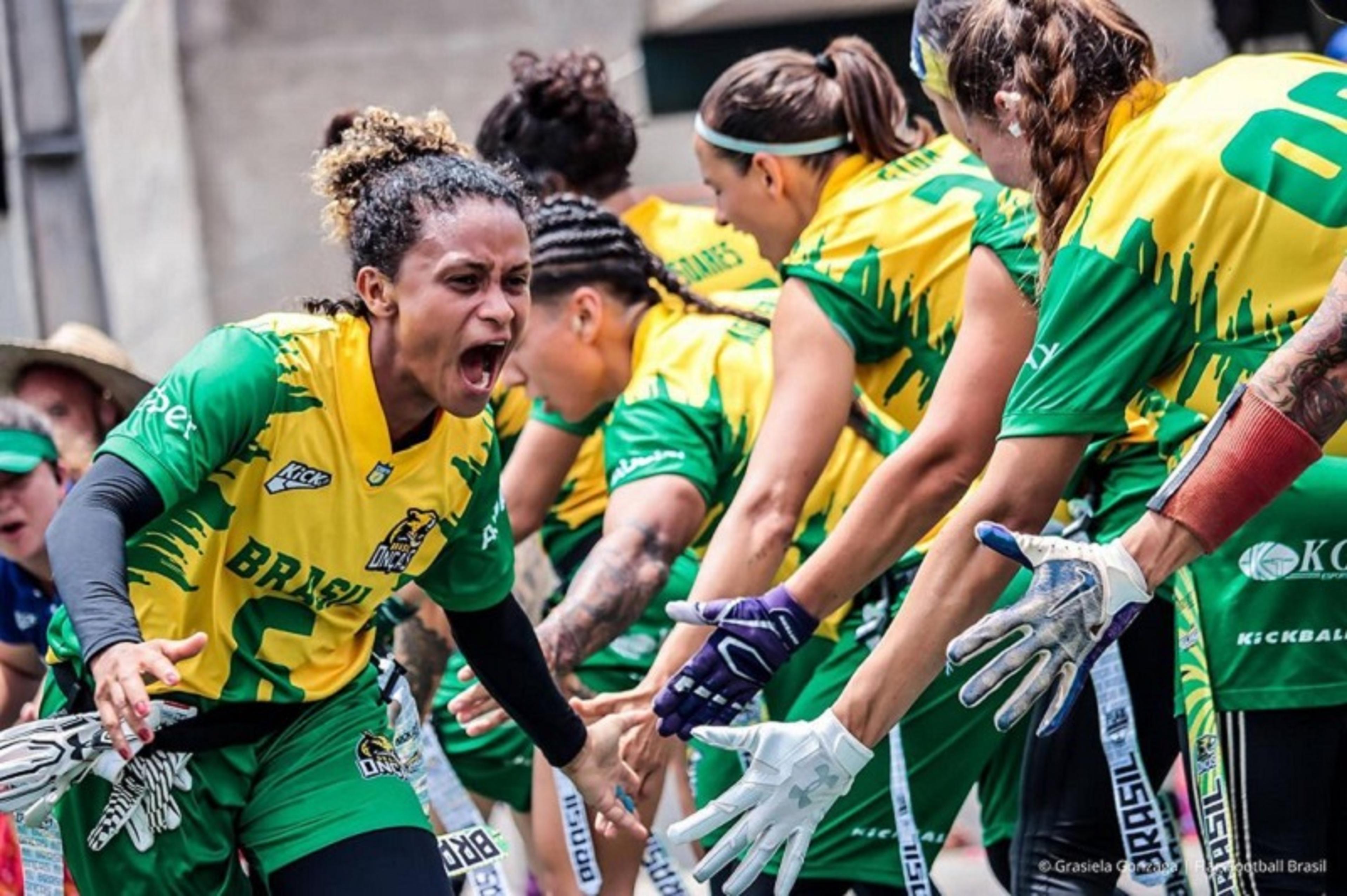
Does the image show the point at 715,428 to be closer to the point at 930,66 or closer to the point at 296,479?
the point at 930,66

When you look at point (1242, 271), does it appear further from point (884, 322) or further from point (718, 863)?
point (884, 322)

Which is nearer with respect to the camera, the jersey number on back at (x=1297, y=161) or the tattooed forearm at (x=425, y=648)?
the jersey number on back at (x=1297, y=161)

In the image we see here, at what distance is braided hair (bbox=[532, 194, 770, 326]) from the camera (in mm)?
5664

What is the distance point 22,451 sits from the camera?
535 cm

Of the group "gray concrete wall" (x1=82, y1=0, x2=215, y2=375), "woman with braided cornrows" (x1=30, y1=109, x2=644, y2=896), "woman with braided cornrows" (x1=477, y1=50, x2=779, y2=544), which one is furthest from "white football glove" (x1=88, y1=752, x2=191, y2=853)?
"gray concrete wall" (x1=82, y1=0, x2=215, y2=375)

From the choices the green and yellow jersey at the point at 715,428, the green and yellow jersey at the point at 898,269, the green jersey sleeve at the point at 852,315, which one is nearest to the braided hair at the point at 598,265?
the green and yellow jersey at the point at 715,428

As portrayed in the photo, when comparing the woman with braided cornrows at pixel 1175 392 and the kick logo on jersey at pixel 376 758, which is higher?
the woman with braided cornrows at pixel 1175 392

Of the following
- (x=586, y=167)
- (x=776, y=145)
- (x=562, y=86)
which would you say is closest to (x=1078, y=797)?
(x=776, y=145)

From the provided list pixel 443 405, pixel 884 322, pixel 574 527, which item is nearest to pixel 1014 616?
pixel 443 405

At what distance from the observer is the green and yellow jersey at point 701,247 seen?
22.1 feet

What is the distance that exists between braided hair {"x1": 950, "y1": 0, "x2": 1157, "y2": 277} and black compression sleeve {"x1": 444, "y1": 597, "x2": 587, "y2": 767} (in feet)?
4.16

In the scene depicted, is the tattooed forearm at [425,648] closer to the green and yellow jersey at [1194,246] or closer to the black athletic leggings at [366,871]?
the black athletic leggings at [366,871]

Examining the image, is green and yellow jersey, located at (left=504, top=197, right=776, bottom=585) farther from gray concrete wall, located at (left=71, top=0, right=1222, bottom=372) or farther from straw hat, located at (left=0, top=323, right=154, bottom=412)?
gray concrete wall, located at (left=71, top=0, right=1222, bottom=372)

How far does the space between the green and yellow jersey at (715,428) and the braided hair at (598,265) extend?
246 mm
